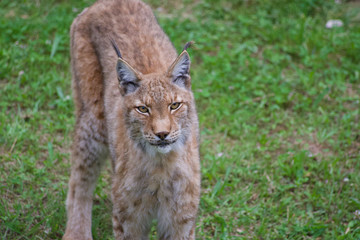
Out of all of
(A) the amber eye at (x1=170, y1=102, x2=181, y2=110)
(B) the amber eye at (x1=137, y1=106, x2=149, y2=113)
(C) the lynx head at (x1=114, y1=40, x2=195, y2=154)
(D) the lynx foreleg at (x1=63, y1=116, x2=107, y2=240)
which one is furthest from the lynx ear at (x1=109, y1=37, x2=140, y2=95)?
(D) the lynx foreleg at (x1=63, y1=116, x2=107, y2=240)

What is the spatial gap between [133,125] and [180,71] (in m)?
0.60

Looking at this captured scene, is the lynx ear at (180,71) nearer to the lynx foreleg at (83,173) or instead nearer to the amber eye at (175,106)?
the amber eye at (175,106)

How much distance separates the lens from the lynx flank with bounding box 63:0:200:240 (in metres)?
4.12

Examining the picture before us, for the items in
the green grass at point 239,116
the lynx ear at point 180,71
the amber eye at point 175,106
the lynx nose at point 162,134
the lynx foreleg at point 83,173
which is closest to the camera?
the lynx nose at point 162,134

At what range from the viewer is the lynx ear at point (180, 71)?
13.6 feet

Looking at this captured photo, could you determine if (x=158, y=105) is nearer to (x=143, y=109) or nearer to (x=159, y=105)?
(x=159, y=105)

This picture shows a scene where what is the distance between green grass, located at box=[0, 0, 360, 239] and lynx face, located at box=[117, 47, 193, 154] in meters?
1.73

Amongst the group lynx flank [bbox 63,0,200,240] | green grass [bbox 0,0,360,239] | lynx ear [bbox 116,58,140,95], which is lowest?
green grass [bbox 0,0,360,239]

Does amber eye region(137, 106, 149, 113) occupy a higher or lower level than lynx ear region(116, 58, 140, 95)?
lower

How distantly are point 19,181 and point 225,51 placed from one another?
3.97 meters

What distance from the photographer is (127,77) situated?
167 inches

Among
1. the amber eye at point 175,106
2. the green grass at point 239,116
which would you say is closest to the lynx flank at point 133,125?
the amber eye at point 175,106

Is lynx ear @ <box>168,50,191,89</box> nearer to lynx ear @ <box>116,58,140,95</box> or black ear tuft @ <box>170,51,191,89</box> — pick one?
black ear tuft @ <box>170,51,191,89</box>

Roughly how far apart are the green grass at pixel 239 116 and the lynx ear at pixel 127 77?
186cm
